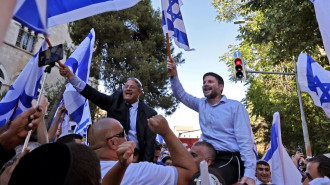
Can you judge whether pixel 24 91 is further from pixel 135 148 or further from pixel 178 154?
pixel 178 154

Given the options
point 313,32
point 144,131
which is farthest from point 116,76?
point 144,131

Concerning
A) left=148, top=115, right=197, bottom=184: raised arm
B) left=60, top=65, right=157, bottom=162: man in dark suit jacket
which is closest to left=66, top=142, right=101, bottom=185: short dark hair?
left=148, top=115, right=197, bottom=184: raised arm

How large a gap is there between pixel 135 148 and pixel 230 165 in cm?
111

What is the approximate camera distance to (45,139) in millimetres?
2760

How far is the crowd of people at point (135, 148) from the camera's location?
3.40 ft

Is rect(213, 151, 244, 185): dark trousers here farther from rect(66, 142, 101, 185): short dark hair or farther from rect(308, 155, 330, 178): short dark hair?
rect(66, 142, 101, 185): short dark hair

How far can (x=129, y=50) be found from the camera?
1766cm

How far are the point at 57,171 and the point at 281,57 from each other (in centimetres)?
1041

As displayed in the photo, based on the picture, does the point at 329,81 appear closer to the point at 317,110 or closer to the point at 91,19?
the point at 317,110

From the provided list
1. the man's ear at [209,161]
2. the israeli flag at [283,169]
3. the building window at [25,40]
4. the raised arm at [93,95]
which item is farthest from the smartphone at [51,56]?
the building window at [25,40]

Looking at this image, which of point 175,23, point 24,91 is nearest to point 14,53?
point 24,91

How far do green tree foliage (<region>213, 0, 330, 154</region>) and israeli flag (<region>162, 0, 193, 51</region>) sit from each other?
613 cm

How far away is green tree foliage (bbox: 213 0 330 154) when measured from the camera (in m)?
9.51

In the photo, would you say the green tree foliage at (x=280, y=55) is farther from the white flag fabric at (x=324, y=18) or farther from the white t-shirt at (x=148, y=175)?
the white t-shirt at (x=148, y=175)
